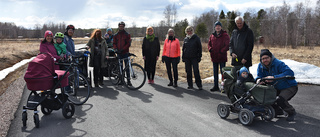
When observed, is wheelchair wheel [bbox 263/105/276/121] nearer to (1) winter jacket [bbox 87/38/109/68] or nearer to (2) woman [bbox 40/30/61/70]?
(2) woman [bbox 40/30/61/70]

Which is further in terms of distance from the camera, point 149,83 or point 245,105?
point 149,83

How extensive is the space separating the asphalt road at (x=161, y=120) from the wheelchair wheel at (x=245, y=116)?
96 millimetres

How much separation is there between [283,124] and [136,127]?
2.81 meters

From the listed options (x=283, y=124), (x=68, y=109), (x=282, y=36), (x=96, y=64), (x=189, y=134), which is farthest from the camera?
(x=282, y=36)

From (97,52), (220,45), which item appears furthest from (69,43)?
(220,45)

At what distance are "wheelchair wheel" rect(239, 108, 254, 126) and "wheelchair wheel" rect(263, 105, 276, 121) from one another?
318 millimetres

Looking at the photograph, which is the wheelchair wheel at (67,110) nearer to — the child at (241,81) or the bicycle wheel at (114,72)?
the bicycle wheel at (114,72)

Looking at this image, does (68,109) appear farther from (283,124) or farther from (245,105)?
(283,124)

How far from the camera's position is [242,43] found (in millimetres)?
6500

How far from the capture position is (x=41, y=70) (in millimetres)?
4707

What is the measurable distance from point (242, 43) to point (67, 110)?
188 inches

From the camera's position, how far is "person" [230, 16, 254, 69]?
6.40 m

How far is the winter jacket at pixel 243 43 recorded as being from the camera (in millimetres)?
6410

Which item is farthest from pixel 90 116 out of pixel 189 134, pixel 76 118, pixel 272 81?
pixel 272 81
